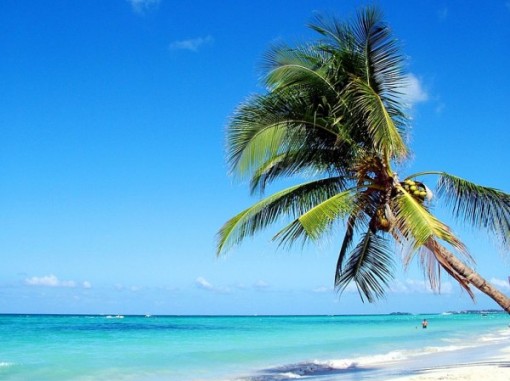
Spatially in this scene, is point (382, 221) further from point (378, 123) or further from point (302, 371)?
point (302, 371)

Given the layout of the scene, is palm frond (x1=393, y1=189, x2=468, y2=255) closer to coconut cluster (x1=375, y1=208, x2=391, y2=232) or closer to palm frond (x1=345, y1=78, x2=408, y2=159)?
coconut cluster (x1=375, y1=208, x2=391, y2=232)

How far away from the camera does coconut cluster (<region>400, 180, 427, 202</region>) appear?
29.6 feet

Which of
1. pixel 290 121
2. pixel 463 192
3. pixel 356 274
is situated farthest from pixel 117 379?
pixel 463 192

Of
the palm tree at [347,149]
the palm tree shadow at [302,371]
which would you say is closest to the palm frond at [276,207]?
the palm tree at [347,149]

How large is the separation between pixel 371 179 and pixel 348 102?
1.32 metres

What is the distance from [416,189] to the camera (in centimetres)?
903

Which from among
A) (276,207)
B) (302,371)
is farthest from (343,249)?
(302,371)

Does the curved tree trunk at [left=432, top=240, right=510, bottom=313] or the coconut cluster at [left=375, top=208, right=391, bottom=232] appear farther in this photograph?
the coconut cluster at [left=375, top=208, right=391, bottom=232]

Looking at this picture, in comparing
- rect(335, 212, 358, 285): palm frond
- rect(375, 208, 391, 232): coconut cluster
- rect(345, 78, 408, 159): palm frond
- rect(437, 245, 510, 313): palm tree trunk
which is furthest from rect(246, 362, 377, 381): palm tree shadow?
rect(345, 78, 408, 159): palm frond

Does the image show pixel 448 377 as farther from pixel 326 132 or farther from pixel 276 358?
pixel 276 358

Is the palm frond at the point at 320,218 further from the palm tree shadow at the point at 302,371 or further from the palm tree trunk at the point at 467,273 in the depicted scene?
the palm tree shadow at the point at 302,371

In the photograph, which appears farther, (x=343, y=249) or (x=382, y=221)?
(x=343, y=249)

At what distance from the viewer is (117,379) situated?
14602 millimetres

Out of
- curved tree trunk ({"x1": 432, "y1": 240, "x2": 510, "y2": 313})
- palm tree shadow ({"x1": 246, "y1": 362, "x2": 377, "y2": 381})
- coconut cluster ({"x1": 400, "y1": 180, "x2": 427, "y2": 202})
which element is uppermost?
coconut cluster ({"x1": 400, "y1": 180, "x2": 427, "y2": 202})
